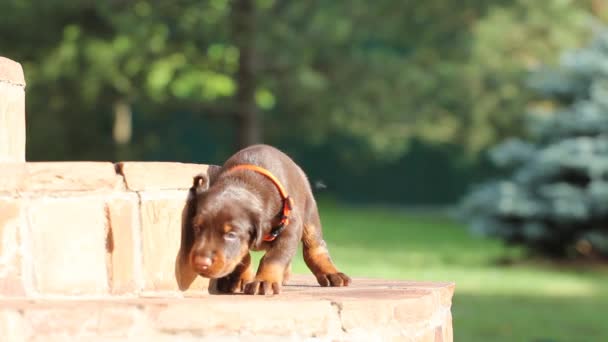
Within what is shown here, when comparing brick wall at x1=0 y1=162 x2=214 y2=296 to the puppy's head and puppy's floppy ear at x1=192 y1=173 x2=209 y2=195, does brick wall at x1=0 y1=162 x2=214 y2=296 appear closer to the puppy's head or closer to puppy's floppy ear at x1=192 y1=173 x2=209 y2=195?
puppy's floppy ear at x1=192 y1=173 x2=209 y2=195

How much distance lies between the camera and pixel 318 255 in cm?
554

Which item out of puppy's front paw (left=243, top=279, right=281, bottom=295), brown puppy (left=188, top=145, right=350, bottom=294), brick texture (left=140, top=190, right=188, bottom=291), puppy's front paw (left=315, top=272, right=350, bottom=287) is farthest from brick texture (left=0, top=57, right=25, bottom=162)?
puppy's front paw (left=315, top=272, right=350, bottom=287)

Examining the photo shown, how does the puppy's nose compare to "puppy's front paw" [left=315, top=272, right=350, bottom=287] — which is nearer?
the puppy's nose

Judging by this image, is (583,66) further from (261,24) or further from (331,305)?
(331,305)

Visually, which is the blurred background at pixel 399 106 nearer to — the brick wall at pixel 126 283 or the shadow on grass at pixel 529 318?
the shadow on grass at pixel 529 318

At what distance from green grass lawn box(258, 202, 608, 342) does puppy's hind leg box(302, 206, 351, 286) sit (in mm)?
3812

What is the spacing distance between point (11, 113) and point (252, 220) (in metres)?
1.53

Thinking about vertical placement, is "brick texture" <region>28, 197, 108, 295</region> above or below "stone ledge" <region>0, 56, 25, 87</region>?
below

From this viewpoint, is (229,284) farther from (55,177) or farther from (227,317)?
(55,177)

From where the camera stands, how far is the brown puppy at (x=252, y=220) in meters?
4.69

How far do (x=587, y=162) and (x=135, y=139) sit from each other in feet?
39.6

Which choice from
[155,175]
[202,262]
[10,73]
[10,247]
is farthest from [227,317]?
[10,73]

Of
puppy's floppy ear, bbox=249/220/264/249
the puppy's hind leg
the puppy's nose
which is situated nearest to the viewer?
the puppy's nose

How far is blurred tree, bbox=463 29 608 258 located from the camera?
1515 centimetres
